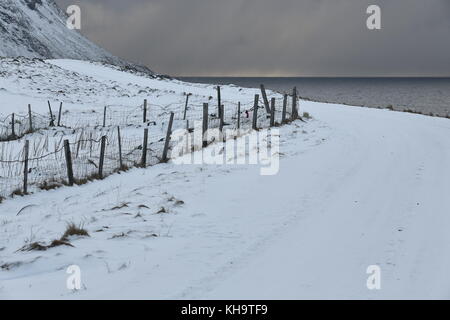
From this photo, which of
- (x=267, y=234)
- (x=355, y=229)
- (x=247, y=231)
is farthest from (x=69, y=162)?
(x=355, y=229)

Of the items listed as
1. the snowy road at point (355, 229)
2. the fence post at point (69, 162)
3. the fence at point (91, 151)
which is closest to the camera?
the snowy road at point (355, 229)

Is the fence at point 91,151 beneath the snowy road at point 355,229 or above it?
above

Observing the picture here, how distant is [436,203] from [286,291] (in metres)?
5.37

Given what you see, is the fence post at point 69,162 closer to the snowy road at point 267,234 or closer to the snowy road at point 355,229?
the snowy road at point 267,234

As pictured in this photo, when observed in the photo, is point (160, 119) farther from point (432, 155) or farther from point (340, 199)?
point (340, 199)

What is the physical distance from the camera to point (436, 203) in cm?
1021

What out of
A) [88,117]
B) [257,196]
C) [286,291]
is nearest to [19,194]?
[257,196]

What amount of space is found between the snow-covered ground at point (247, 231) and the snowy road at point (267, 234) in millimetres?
27

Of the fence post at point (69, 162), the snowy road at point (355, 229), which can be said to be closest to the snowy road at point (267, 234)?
the snowy road at point (355, 229)

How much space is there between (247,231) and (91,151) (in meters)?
10.4

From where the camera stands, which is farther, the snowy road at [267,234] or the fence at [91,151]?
the fence at [91,151]

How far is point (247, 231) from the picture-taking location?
28.6 ft

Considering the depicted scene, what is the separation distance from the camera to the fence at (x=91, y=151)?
44.9ft
